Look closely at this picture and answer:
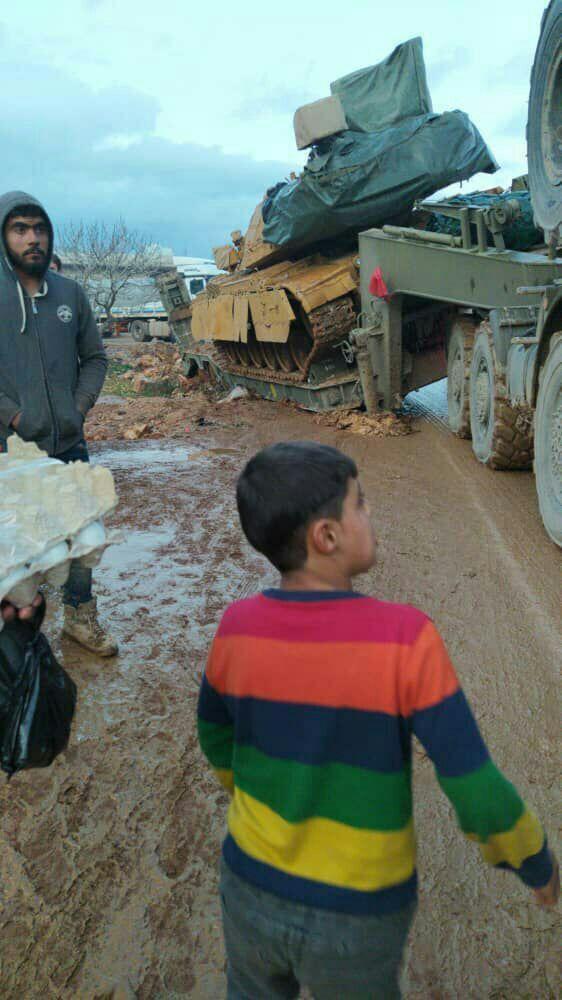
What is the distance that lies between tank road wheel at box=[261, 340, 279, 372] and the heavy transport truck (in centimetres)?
4

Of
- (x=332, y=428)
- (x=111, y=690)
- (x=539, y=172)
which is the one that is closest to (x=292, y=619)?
(x=111, y=690)

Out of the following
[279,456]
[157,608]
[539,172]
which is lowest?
[157,608]

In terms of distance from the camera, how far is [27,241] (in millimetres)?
3225

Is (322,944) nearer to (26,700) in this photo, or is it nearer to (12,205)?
(26,700)

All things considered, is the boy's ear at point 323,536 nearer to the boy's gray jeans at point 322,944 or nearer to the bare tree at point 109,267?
the boy's gray jeans at point 322,944

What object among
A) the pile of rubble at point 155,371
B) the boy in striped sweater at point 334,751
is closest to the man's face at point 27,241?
the boy in striped sweater at point 334,751

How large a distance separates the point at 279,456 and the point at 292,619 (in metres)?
0.27

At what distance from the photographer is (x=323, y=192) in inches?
376

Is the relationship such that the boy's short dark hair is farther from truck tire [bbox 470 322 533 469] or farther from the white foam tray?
truck tire [bbox 470 322 533 469]

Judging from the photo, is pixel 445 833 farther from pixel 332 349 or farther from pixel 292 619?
pixel 332 349

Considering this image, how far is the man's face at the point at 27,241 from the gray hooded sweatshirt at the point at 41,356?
31mm

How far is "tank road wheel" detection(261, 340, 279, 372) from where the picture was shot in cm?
1238

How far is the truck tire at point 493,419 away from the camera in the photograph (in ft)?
21.7

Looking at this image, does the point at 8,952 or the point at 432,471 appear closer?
the point at 8,952
